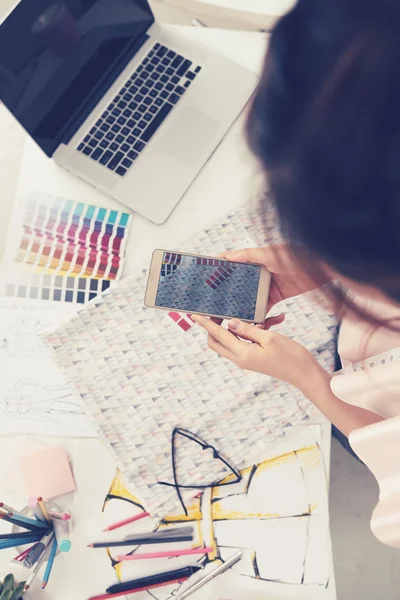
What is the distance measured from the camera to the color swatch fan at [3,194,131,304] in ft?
2.27

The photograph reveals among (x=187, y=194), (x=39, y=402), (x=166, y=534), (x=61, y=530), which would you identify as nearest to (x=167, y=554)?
(x=166, y=534)

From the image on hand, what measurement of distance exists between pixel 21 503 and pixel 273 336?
0.36 m

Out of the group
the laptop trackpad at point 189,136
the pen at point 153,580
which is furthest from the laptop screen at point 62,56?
the pen at point 153,580

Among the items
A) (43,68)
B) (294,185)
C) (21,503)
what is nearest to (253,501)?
(21,503)

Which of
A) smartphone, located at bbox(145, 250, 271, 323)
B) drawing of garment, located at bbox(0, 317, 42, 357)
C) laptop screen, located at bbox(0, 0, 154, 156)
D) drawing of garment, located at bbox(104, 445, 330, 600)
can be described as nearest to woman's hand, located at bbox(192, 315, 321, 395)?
smartphone, located at bbox(145, 250, 271, 323)

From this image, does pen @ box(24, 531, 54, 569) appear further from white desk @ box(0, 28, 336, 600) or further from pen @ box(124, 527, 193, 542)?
white desk @ box(0, 28, 336, 600)

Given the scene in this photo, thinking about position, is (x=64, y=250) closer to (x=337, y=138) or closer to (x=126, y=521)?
(x=126, y=521)

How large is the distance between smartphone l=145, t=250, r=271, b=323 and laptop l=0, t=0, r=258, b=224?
0.44 feet

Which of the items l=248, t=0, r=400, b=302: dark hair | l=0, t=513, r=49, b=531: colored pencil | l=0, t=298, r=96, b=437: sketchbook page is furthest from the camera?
l=0, t=298, r=96, b=437: sketchbook page

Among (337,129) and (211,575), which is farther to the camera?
(211,575)

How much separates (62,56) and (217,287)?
34 centimetres

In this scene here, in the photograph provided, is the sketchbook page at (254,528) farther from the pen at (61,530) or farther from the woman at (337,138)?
the woman at (337,138)

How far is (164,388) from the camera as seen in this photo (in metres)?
0.64

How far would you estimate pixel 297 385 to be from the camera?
0.59 metres
